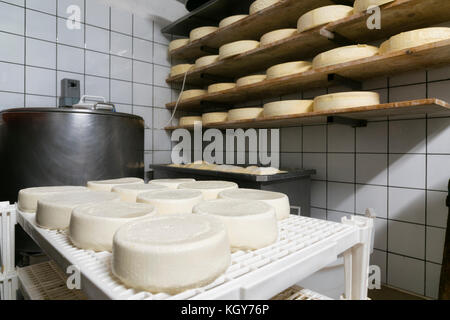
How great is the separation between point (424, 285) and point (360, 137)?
2.95 ft

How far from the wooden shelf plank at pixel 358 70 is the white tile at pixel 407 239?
2.86 feet

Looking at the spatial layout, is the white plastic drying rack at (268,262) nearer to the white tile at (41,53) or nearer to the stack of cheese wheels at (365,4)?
the stack of cheese wheels at (365,4)

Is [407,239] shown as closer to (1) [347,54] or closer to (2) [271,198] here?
(1) [347,54]

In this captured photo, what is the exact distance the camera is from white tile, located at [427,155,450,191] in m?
1.46

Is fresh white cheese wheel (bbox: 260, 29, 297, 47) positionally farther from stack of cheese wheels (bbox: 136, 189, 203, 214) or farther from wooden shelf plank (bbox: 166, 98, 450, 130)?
stack of cheese wheels (bbox: 136, 189, 203, 214)

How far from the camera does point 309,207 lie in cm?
200

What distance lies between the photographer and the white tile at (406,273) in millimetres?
1553

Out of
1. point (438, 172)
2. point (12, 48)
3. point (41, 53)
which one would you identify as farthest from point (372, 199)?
point (12, 48)

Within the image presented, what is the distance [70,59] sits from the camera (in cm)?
222

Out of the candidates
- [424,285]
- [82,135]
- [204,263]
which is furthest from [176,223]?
[424,285]

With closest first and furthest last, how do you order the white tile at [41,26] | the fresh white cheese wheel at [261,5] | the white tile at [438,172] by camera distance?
1. the white tile at [438,172]
2. the fresh white cheese wheel at [261,5]
3. the white tile at [41,26]

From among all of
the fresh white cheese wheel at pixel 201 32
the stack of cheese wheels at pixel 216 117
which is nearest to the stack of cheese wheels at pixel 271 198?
the stack of cheese wheels at pixel 216 117

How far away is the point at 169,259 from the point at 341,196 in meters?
1.70
